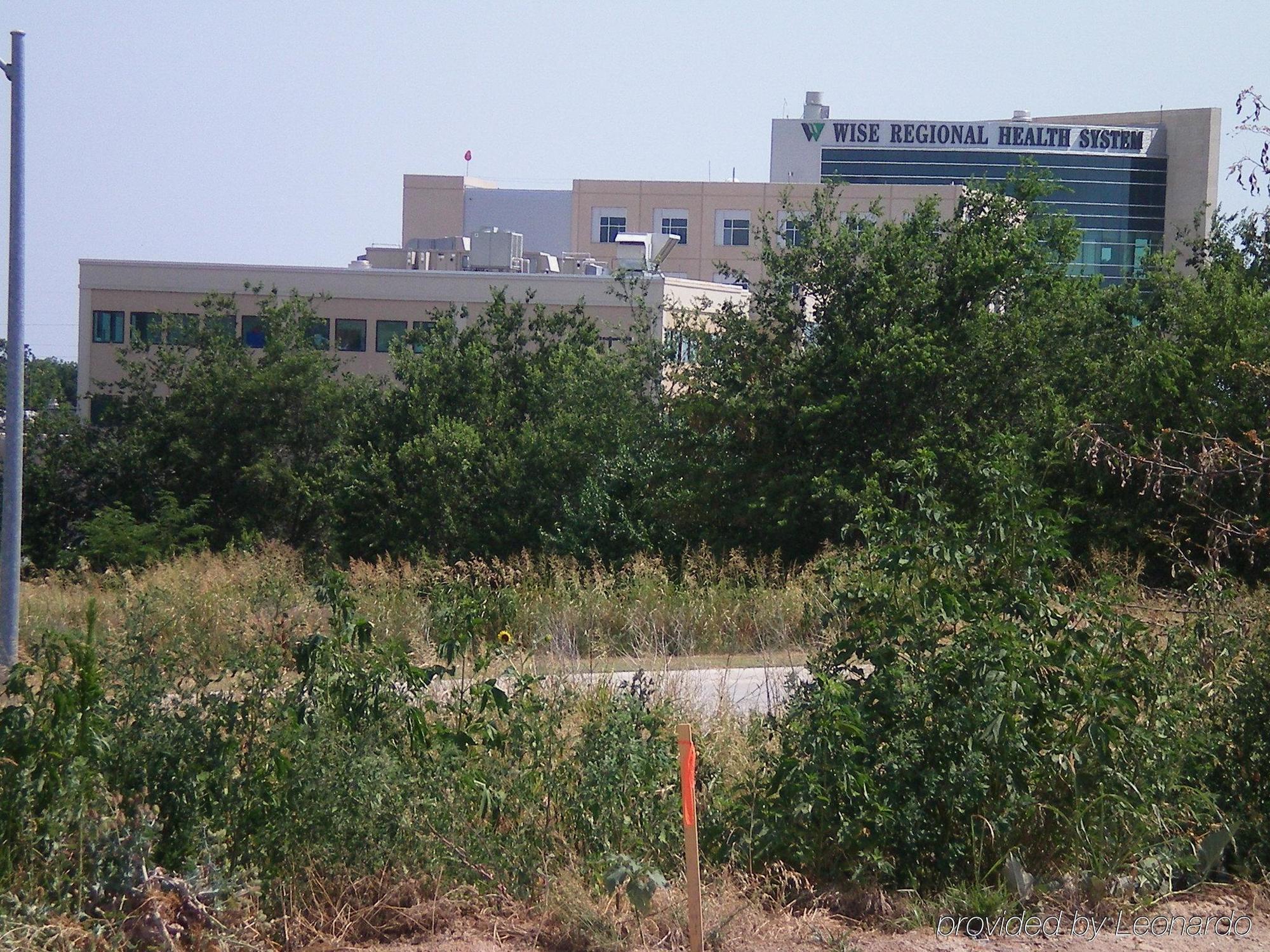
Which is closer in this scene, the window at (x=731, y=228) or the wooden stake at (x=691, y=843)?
the wooden stake at (x=691, y=843)

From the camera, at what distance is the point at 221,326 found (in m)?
36.0

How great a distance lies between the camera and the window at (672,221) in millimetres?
85500

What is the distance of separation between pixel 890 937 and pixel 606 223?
84554mm

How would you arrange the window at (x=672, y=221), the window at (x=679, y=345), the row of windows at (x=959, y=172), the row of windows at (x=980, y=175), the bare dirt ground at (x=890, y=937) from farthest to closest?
the row of windows at (x=980, y=175), the row of windows at (x=959, y=172), the window at (x=672, y=221), the window at (x=679, y=345), the bare dirt ground at (x=890, y=937)

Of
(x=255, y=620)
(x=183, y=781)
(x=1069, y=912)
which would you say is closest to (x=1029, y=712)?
(x=1069, y=912)

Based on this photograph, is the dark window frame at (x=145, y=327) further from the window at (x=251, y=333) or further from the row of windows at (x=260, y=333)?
the window at (x=251, y=333)

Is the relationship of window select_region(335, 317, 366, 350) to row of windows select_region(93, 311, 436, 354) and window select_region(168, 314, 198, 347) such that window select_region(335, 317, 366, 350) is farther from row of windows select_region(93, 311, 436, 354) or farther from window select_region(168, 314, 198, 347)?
window select_region(168, 314, 198, 347)

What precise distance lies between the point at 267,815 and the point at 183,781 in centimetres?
38

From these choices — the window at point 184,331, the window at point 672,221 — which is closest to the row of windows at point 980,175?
the window at point 672,221

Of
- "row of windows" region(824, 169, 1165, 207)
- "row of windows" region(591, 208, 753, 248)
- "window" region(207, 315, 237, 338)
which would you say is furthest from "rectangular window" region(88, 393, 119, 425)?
"row of windows" region(824, 169, 1165, 207)

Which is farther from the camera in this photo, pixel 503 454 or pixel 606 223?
pixel 606 223

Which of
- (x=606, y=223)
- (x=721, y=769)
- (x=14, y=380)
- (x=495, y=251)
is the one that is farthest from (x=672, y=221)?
(x=721, y=769)

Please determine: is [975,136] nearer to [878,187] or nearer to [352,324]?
[878,187]

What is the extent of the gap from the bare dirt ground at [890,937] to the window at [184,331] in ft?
107
